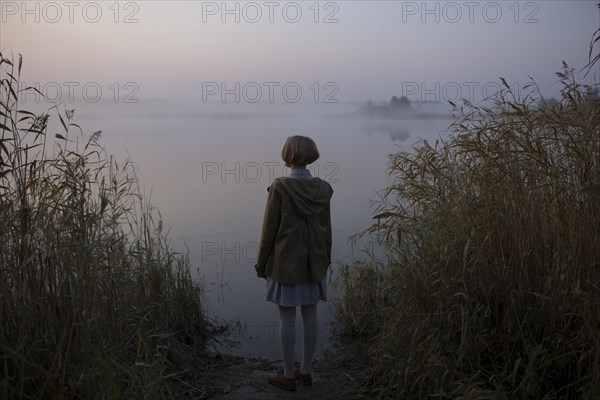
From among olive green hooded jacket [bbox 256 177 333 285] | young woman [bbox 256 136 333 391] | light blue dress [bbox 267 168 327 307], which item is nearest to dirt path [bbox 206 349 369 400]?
young woman [bbox 256 136 333 391]

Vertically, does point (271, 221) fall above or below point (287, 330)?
above

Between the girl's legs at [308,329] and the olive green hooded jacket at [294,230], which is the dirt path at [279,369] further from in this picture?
the olive green hooded jacket at [294,230]

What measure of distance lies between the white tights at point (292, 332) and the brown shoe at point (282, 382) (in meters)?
0.03

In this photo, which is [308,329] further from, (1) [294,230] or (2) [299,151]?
(2) [299,151]

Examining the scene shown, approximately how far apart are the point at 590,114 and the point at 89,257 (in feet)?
9.92

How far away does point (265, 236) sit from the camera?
366cm

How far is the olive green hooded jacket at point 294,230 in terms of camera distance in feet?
11.8

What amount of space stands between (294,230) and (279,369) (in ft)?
4.00

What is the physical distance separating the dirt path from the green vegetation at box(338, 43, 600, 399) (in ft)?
0.68

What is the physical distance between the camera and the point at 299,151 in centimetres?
361

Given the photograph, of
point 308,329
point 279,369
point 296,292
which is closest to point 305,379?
point 308,329

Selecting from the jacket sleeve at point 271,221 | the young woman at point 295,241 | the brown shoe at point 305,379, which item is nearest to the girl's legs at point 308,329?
the young woman at point 295,241

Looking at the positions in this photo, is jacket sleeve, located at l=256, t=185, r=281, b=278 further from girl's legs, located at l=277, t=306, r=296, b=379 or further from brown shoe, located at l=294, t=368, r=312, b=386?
brown shoe, located at l=294, t=368, r=312, b=386

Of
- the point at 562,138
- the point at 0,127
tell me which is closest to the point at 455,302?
the point at 562,138
